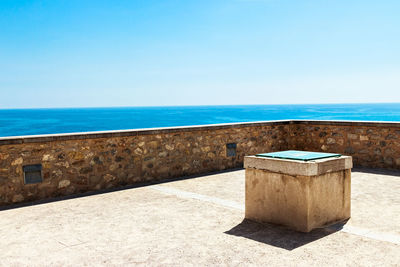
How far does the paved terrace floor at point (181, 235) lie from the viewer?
4367 millimetres

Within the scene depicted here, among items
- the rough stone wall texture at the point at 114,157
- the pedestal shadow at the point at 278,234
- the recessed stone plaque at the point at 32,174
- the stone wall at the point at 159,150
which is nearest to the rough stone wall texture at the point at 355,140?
the stone wall at the point at 159,150

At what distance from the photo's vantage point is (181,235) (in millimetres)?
5152

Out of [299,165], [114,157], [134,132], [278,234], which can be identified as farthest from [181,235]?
[134,132]

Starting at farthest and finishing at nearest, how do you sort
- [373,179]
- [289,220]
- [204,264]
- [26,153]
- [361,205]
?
[373,179] → [26,153] → [361,205] → [289,220] → [204,264]

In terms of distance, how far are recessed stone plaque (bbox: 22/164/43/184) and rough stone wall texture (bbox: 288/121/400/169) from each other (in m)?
7.51

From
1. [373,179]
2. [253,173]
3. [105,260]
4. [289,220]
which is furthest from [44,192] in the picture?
[373,179]

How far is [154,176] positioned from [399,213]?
16.7 feet

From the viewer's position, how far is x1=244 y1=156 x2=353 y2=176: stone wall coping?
509cm

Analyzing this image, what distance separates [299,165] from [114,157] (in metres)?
4.48

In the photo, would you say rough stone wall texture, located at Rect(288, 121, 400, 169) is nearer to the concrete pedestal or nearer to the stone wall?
the stone wall

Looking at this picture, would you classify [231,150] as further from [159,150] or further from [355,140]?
[355,140]

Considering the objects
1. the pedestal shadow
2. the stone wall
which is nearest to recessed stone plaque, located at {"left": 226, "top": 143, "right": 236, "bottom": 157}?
the stone wall

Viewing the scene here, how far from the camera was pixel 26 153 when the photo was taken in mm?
7219

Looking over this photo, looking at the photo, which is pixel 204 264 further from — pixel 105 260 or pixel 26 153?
pixel 26 153
